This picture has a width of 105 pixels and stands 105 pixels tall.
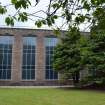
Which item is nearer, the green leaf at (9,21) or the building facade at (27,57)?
the green leaf at (9,21)

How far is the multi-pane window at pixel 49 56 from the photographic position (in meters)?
46.7

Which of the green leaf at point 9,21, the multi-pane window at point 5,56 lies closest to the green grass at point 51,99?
the green leaf at point 9,21

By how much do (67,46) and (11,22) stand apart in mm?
33540

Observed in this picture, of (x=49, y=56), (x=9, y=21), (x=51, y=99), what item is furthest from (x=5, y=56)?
(x=9, y=21)

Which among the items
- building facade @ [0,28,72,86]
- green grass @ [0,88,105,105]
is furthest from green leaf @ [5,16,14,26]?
building facade @ [0,28,72,86]

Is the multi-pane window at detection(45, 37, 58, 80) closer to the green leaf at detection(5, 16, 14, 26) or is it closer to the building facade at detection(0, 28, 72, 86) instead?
the building facade at detection(0, 28, 72, 86)

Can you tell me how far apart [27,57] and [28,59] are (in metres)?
0.30

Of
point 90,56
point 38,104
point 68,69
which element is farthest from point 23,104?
point 68,69

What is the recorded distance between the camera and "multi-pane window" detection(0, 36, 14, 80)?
46.0 m

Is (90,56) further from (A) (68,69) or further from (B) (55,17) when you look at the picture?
(B) (55,17)

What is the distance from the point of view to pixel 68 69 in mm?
38781

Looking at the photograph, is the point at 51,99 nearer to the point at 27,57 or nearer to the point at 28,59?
the point at 28,59

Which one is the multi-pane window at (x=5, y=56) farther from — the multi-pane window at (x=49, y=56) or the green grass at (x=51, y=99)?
the green grass at (x=51, y=99)

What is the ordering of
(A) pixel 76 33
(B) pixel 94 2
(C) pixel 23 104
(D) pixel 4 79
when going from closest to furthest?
(B) pixel 94 2
(A) pixel 76 33
(C) pixel 23 104
(D) pixel 4 79
